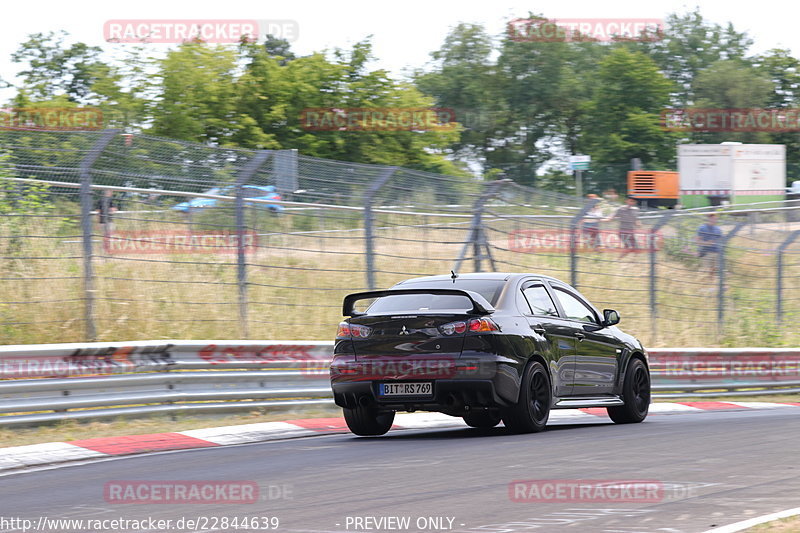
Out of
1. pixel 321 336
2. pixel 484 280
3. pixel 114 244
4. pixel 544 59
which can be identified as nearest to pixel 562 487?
pixel 484 280

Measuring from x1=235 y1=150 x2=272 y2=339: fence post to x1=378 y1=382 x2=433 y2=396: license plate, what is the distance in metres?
4.29

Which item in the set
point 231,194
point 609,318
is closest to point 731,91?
point 231,194

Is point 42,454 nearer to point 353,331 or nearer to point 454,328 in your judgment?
point 353,331

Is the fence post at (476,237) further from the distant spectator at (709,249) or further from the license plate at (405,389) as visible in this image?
the distant spectator at (709,249)

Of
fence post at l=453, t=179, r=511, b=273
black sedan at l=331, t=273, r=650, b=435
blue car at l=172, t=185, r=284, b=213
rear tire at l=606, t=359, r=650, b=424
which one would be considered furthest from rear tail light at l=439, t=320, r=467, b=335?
fence post at l=453, t=179, r=511, b=273

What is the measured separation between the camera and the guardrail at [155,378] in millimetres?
10844

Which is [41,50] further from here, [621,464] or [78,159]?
[621,464]

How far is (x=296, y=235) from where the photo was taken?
15.1m

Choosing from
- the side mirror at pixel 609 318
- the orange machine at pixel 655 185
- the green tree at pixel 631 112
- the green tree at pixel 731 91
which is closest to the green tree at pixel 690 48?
the green tree at pixel 731 91

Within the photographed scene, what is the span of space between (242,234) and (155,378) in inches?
119

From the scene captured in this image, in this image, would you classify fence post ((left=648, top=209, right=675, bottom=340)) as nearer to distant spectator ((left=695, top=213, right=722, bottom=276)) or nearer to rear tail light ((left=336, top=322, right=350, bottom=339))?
distant spectator ((left=695, top=213, right=722, bottom=276))

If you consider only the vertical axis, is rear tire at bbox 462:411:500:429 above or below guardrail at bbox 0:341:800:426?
below

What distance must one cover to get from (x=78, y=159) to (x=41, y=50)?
5780cm

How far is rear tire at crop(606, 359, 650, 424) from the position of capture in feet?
40.6
